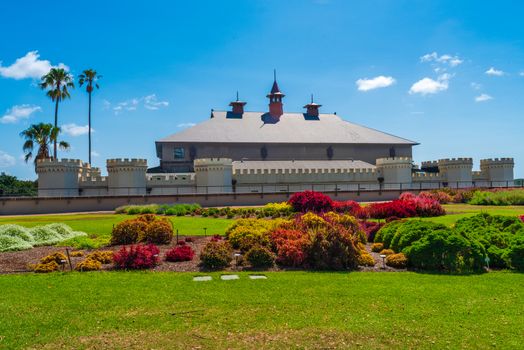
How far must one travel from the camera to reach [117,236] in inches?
624

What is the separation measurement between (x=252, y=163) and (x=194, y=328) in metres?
44.1

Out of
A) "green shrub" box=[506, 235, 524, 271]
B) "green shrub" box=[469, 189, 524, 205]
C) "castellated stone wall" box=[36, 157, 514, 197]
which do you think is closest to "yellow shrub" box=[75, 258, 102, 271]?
"green shrub" box=[506, 235, 524, 271]

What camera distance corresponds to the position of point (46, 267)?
37.0 ft

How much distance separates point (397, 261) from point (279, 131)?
155 feet

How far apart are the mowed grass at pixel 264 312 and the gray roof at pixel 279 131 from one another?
43366mm

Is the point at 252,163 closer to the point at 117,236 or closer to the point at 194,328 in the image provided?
the point at 117,236

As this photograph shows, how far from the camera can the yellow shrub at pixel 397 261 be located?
38.2 feet

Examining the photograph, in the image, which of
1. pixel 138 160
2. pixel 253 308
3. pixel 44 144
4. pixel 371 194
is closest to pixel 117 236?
pixel 253 308

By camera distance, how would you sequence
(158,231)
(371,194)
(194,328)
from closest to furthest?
(194,328) < (158,231) < (371,194)

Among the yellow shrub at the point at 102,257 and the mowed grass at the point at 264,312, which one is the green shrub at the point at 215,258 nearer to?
the mowed grass at the point at 264,312

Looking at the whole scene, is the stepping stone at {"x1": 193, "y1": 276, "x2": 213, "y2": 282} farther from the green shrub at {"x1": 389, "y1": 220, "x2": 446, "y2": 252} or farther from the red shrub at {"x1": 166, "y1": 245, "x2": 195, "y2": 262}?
the green shrub at {"x1": 389, "y1": 220, "x2": 446, "y2": 252}

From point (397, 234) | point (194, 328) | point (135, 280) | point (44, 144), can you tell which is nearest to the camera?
point (194, 328)

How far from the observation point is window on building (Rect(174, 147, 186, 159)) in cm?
5169

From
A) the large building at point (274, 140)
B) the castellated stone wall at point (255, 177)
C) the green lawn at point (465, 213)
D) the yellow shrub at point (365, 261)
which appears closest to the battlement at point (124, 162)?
the castellated stone wall at point (255, 177)
